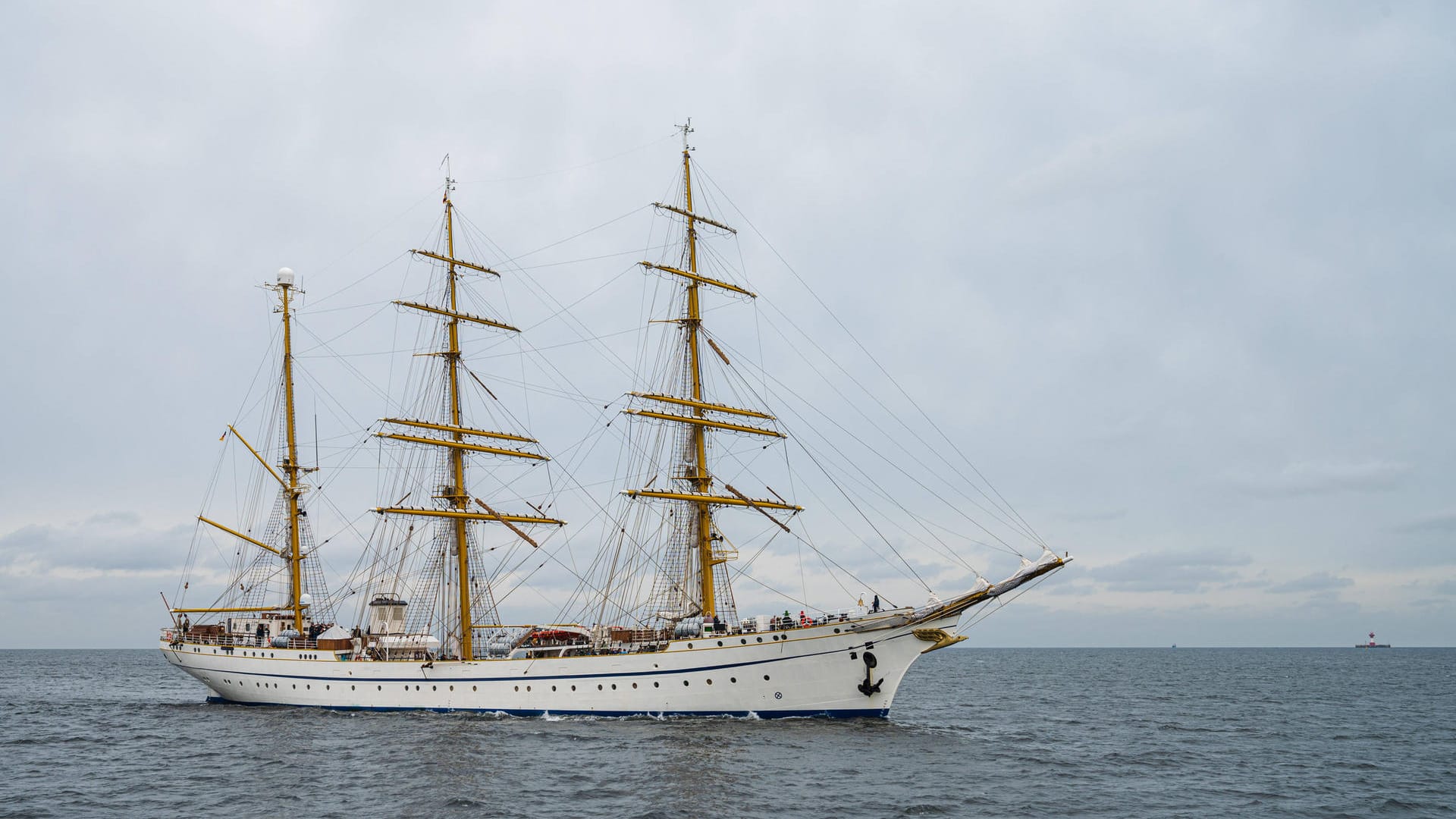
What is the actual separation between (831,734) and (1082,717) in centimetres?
2041

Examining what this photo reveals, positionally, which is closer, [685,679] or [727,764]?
[727,764]

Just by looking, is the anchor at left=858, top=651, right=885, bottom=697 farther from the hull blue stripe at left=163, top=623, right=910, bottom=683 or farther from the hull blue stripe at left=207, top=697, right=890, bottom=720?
the hull blue stripe at left=207, top=697, right=890, bottom=720

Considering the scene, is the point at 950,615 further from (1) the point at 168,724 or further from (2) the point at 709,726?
(1) the point at 168,724

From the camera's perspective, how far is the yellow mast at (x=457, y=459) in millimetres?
46719

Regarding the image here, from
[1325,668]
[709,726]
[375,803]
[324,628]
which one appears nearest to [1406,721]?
[709,726]

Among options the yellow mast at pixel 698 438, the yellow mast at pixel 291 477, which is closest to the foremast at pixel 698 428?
the yellow mast at pixel 698 438

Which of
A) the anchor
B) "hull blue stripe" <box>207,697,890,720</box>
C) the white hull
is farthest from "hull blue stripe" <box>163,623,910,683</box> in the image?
"hull blue stripe" <box>207,697,890,720</box>

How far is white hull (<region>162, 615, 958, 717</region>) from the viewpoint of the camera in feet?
120

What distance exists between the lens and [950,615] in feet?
122

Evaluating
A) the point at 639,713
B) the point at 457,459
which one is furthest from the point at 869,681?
the point at 457,459

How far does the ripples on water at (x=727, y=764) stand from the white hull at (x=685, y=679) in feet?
2.75

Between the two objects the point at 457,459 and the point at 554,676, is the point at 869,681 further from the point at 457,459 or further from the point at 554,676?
the point at 457,459

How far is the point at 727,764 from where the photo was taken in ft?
94.8

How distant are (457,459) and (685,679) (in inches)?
754
